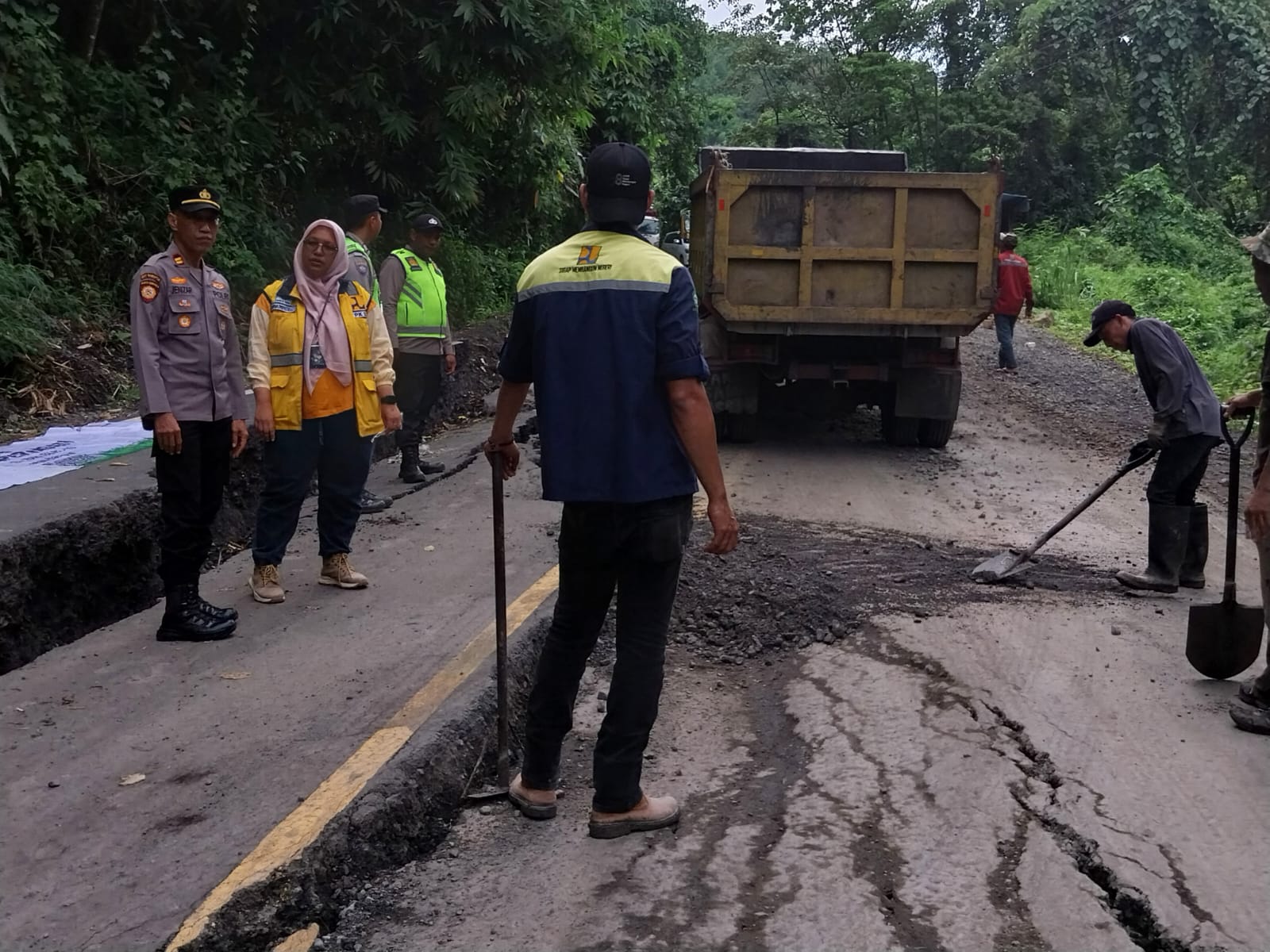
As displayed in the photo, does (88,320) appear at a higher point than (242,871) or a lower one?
higher

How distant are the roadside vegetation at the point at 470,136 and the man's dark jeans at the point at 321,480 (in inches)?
155

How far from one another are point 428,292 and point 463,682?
4.35 m

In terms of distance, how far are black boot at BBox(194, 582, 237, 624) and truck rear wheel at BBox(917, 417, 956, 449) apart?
21.6 ft

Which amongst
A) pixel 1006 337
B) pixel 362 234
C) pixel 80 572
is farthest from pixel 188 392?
pixel 1006 337

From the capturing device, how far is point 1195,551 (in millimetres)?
6578

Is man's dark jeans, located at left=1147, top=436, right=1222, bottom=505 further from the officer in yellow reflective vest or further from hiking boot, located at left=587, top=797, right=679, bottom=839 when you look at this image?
the officer in yellow reflective vest

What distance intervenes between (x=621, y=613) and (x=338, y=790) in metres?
1.04

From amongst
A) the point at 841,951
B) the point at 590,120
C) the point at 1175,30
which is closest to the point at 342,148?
the point at 590,120

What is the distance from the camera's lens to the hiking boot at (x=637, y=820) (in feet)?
12.1

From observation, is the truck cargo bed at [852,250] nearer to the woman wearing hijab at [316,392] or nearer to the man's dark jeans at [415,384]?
the man's dark jeans at [415,384]

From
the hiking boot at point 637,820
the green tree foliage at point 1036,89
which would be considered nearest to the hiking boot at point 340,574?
the hiking boot at point 637,820

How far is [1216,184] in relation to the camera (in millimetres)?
27734

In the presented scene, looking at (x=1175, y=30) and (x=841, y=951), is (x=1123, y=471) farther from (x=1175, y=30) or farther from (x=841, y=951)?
(x=1175, y=30)

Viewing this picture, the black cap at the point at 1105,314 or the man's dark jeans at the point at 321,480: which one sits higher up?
the black cap at the point at 1105,314
